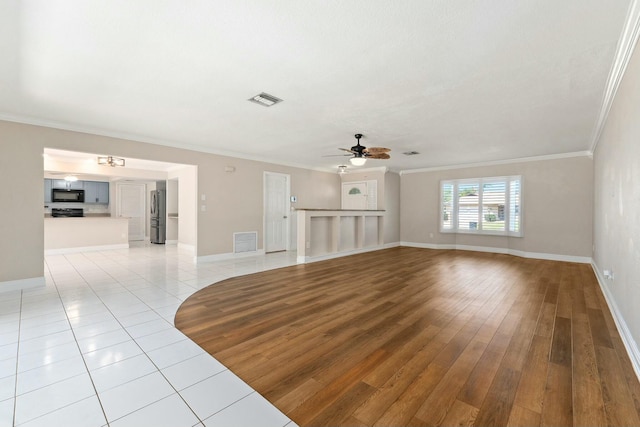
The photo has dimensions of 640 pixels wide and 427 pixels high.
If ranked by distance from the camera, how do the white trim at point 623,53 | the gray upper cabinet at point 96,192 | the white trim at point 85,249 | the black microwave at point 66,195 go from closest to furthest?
the white trim at point 623,53, the white trim at point 85,249, the black microwave at point 66,195, the gray upper cabinet at point 96,192

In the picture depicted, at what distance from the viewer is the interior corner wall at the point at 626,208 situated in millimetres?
2219

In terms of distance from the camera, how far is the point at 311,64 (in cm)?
268

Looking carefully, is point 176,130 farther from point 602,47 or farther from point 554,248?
point 554,248

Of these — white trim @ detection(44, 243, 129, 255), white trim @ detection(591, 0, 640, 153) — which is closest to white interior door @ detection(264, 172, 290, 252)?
white trim @ detection(44, 243, 129, 255)

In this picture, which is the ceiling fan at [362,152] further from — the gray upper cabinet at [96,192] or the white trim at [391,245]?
the gray upper cabinet at [96,192]

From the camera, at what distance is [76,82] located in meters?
3.09

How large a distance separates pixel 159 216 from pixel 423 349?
9.53m

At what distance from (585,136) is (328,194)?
249 inches

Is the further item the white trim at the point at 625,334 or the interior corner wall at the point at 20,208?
the interior corner wall at the point at 20,208

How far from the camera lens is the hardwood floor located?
1658 millimetres

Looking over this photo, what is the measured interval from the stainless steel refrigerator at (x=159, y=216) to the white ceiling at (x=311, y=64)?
507 cm

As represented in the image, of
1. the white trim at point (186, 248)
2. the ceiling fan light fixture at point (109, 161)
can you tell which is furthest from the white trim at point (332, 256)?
the ceiling fan light fixture at point (109, 161)

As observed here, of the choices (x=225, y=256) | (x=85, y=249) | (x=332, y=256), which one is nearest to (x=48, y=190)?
(x=85, y=249)

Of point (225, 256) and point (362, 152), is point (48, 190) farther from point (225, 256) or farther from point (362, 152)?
point (362, 152)
